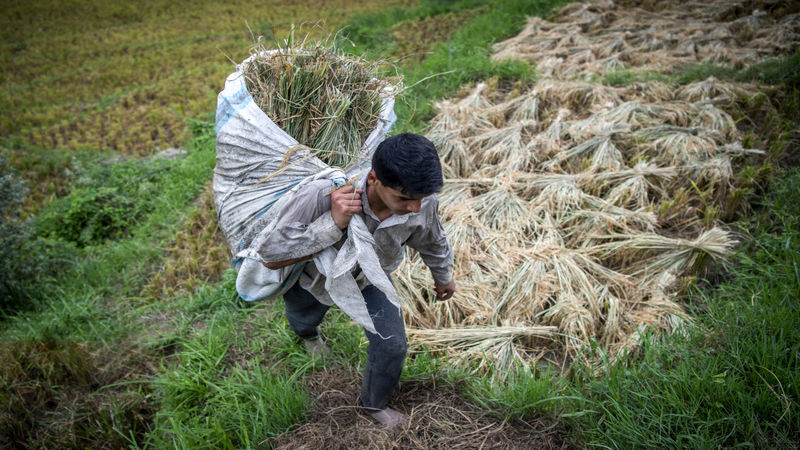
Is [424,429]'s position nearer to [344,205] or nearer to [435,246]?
[435,246]

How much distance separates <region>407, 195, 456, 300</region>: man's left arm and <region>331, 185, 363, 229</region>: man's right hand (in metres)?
0.30

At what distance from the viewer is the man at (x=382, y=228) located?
49.0 inches

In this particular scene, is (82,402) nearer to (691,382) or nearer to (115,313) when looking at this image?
(115,313)

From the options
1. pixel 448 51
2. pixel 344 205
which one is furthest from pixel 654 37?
pixel 344 205

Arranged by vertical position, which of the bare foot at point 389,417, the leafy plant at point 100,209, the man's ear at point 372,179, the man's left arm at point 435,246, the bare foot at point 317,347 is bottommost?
the bare foot at point 317,347

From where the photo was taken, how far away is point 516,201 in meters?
3.12

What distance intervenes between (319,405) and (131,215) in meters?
3.40

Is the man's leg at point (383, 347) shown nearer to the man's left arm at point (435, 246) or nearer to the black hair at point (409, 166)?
the man's left arm at point (435, 246)

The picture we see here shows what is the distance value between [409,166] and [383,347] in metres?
0.70

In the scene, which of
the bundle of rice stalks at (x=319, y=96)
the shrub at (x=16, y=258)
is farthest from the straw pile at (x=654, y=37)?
the shrub at (x=16, y=258)

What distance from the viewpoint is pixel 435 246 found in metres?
1.69

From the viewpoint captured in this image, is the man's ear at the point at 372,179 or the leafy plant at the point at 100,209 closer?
the man's ear at the point at 372,179

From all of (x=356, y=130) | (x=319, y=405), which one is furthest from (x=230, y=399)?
(x=356, y=130)

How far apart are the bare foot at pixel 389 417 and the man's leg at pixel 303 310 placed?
506 mm
